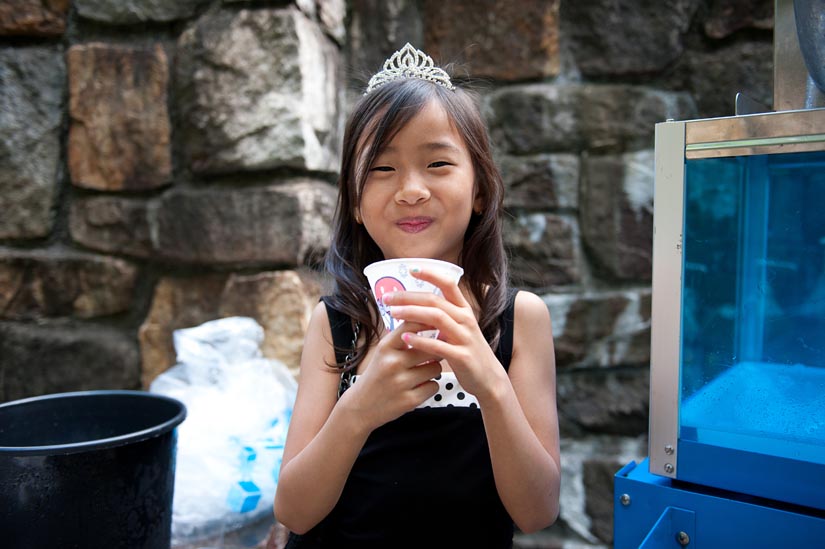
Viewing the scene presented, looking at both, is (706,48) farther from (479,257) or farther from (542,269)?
(479,257)

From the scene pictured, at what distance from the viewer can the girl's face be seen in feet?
3.67

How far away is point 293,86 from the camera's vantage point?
5.49ft

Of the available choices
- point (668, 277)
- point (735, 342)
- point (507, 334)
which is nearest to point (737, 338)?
point (735, 342)

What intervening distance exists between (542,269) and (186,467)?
3.62ft

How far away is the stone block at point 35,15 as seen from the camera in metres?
1.77

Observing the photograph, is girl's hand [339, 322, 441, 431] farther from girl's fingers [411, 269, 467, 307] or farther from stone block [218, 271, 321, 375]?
stone block [218, 271, 321, 375]

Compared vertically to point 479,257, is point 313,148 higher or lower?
higher

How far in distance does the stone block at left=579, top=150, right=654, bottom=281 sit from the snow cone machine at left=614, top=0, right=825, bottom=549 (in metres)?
0.78

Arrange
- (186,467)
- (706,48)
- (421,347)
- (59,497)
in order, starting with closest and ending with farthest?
1. (421,347)
2. (59,497)
3. (186,467)
4. (706,48)

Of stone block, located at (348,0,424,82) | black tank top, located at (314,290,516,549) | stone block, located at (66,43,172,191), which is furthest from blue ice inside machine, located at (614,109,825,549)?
stone block, located at (66,43,172,191)

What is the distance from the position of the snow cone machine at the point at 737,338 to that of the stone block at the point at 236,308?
0.97 metres

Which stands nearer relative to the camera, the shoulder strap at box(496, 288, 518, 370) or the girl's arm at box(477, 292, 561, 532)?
the girl's arm at box(477, 292, 561, 532)

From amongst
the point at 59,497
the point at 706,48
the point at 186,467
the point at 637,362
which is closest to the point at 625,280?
the point at 637,362

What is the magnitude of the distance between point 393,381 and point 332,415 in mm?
138
